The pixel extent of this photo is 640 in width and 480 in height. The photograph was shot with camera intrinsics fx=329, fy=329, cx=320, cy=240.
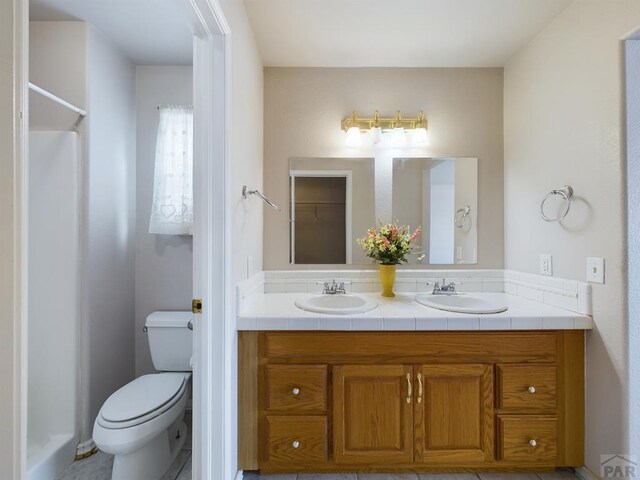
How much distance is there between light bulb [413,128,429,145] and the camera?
2.20 m

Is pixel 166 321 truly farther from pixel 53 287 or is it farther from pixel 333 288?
pixel 333 288

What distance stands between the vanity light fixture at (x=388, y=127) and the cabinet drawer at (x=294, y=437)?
1655 millimetres

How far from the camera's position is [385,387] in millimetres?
1584

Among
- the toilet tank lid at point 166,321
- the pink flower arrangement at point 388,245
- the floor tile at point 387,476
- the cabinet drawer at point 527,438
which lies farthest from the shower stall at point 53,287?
the cabinet drawer at point 527,438

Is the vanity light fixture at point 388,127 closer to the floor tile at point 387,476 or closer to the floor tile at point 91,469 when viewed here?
the floor tile at point 387,476

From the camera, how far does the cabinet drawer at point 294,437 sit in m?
1.58

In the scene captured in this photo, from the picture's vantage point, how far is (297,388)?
1578 mm

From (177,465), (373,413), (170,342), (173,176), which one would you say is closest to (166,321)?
(170,342)

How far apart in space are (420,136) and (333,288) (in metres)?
1.16
